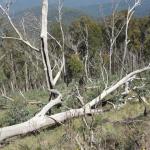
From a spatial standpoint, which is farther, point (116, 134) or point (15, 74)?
point (15, 74)

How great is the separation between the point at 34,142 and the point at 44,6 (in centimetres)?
357

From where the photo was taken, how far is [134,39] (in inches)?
2226

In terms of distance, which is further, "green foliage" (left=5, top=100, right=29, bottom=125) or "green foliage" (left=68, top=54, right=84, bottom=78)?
"green foliage" (left=68, top=54, right=84, bottom=78)

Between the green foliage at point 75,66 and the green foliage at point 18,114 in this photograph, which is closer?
the green foliage at point 18,114

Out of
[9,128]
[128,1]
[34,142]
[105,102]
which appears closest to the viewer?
[9,128]

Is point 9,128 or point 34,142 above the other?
point 9,128

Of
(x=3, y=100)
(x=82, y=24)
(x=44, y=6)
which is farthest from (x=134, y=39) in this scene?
(x=44, y=6)

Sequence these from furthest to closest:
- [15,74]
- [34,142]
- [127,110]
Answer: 1. [15,74]
2. [127,110]
3. [34,142]

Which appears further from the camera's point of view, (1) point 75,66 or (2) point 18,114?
(1) point 75,66

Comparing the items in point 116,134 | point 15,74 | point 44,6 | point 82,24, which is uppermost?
point 44,6

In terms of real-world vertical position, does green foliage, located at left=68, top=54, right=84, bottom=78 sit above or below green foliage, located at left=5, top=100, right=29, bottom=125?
below

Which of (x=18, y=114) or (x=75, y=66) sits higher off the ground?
(x=18, y=114)

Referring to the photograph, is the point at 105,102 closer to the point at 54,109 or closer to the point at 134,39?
the point at 54,109

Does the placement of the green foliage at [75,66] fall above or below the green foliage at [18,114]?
below
